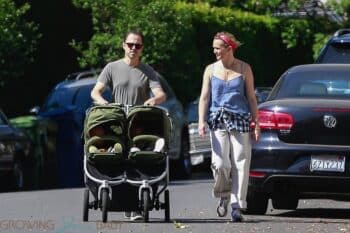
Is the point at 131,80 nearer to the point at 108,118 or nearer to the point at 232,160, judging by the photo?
the point at 108,118

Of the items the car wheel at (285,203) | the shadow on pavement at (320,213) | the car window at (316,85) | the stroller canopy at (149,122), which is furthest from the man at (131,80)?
the car wheel at (285,203)

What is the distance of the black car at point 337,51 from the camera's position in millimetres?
16609

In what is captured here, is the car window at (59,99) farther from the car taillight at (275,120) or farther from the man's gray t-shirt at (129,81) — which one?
the man's gray t-shirt at (129,81)

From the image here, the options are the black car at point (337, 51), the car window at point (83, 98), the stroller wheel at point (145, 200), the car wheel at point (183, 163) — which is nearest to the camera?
the stroller wheel at point (145, 200)

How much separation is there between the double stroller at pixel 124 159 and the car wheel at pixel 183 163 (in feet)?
35.0

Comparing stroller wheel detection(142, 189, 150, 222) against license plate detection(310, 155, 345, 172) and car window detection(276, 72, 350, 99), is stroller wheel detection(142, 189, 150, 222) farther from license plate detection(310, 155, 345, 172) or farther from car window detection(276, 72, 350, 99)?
car window detection(276, 72, 350, 99)

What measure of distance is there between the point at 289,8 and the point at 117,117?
22379 millimetres

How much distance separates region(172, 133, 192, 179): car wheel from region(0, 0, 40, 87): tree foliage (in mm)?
3338

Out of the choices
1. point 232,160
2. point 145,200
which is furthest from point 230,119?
point 145,200

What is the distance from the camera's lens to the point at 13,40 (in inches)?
936

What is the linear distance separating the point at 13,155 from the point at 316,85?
840 centimetres

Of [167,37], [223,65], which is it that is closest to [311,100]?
[223,65]

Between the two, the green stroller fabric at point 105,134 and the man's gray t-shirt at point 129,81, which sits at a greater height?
the man's gray t-shirt at point 129,81

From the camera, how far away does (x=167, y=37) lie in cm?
2694
